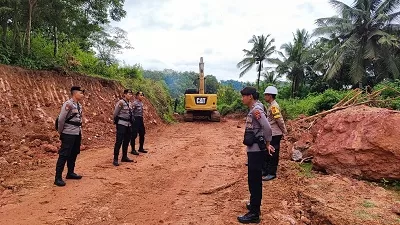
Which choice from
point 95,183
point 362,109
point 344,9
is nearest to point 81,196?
point 95,183

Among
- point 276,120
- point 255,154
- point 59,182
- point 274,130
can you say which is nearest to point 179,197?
point 255,154

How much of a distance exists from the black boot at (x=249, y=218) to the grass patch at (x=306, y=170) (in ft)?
8.43

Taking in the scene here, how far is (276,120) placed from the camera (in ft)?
21.5

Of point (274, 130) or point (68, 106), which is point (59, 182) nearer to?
point (68, 106)

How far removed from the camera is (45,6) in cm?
1212

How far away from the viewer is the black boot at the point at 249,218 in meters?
4.49

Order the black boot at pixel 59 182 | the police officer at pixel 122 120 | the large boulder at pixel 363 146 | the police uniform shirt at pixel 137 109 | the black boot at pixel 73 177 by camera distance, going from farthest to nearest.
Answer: the police uniform shirt at pixel 137 109 → the police officer at pixel 122 120 → the black boot at pixel 73 177 → the large boulder at pixel 363 146 → the black boot at pixel 59 182

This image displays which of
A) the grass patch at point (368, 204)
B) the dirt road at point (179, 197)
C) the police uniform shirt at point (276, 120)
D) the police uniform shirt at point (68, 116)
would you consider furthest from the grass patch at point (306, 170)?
the police uniform shirt at point (68, 116)

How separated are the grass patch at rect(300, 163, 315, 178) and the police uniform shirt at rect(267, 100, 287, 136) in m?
1.04

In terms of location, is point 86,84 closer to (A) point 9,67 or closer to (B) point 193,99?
(A) point 9,67

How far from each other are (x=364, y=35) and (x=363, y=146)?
2175cm

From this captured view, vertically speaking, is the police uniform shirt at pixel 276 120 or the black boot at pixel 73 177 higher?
the police uniform shirt at pixel 276 120

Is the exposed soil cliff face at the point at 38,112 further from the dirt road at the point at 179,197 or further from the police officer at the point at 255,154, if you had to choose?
the police officer at the point at 255,154

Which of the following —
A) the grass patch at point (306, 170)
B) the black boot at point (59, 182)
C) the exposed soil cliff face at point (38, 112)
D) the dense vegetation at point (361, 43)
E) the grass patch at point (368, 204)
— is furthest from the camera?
the dense vegetation at point (361, 43)
